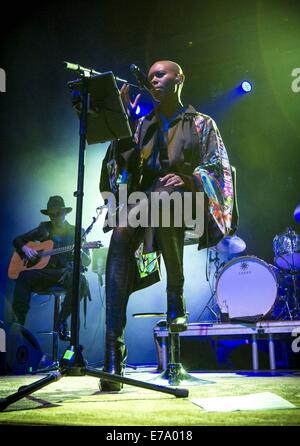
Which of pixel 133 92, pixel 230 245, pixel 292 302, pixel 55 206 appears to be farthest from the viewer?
pixel 133 92

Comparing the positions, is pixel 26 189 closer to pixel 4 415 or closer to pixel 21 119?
pixel 21 119

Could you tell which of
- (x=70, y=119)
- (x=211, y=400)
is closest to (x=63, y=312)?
(x=70, y=119)

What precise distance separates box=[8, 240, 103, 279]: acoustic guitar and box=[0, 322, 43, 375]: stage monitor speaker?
4.84 feet

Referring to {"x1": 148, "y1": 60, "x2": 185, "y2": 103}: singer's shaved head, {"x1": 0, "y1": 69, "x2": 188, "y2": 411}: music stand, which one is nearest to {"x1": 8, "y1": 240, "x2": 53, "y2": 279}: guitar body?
{"x1": 148, "y1": 60, "x2": 185, "y2": 103}: singer's shaved head

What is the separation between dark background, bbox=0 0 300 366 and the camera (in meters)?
6.03

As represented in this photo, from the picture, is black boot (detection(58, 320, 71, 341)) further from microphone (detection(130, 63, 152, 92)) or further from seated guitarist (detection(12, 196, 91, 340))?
microphone (detection(130, 63, 152, 92))

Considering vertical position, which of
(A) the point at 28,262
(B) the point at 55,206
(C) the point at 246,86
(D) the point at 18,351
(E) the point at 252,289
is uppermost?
(C) the point at 246,86

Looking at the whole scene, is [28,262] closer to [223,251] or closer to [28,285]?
[28,285]

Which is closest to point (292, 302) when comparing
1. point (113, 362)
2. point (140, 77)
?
point (113, 362)

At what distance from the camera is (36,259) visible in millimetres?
5660

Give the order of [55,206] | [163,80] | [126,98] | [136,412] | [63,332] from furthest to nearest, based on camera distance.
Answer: [55,206], [63,332], [163,80], [126,98], [136,412]

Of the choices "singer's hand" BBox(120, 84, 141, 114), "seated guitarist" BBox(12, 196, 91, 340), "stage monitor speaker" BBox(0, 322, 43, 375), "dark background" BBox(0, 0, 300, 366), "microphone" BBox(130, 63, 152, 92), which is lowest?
"stage monitor speaker" BBox(0, 322, 43, 375)

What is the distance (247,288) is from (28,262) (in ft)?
9.50

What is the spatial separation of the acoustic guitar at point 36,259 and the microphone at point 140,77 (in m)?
3.26
